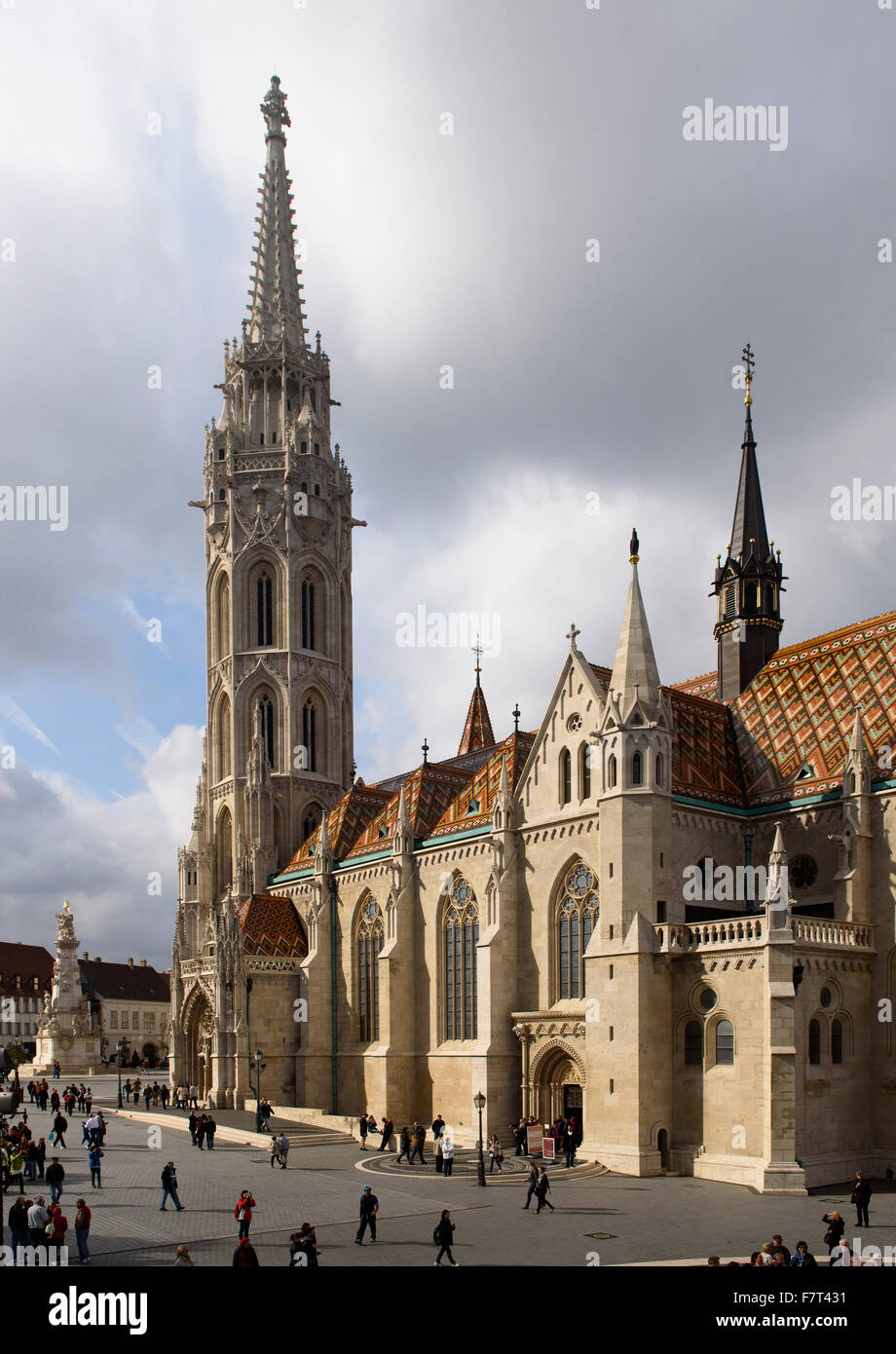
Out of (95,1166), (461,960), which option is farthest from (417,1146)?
(461,960)

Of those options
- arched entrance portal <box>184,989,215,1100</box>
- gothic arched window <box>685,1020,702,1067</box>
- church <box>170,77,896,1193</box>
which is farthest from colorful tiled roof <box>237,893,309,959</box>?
gothic arched window <box>685,1020,702,1067</box>

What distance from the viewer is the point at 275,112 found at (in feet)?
246

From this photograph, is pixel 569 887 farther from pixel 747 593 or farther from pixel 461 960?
pixel 747 593

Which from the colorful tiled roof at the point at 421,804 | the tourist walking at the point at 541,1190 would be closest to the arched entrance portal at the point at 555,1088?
the tourist walking at the point at 541,1190

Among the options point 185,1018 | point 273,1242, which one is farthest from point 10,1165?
point 185,1018

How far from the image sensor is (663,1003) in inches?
1390

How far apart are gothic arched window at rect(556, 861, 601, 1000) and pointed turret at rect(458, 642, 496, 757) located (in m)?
36.2

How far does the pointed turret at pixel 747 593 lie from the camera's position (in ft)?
163

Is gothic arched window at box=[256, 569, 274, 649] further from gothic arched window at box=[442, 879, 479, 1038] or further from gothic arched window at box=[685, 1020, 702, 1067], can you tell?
gothic arched window at box=[685, 1020, 702, 1067]

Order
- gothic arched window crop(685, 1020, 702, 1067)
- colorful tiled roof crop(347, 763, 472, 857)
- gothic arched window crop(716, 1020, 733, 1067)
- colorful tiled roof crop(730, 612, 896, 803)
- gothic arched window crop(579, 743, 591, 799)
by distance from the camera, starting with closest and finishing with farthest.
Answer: gothic arched window crop(716, 1020, 733, 1067)
gothic arched window crop(685, 1020, 702, 1067)
colorful tiled roof crop(730, 612, 896, 803)
gothic arched window crop(579, 743, 591, 799)
colorful tiled roof crop(347, 763, 472, 857)

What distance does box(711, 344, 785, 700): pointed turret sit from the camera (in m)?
49.8

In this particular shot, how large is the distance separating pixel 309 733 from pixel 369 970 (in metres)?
18.4
